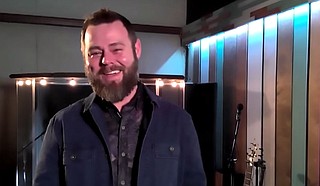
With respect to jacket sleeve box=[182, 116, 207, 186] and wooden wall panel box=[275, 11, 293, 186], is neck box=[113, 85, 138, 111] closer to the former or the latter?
jacket sleeve box=[182, 116, 207, 186]

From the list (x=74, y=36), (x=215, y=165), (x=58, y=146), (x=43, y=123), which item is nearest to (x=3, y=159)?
(x=43, y=123)

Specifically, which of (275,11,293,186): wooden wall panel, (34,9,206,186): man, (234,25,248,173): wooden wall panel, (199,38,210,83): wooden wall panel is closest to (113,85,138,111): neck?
(34,9,206,186): man

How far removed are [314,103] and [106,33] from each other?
69.1 inches

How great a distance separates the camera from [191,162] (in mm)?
1192

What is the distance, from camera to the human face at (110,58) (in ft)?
3.49

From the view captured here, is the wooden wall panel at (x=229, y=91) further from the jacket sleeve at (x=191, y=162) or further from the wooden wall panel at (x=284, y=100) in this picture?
the jacket sleeve at (x=191, y=162)

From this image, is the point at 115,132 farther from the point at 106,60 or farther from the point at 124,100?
the point at 106,60

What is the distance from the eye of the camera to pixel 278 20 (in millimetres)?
2736

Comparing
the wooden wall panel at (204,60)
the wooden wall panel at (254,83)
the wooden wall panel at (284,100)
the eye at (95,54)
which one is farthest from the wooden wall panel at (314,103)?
the eye at (95,54)

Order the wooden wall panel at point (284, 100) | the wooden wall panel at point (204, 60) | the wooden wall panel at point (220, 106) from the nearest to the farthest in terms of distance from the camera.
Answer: the wooden wall panel at point (284, 100)
the wooden wall panel at point (220, 106)
the wooden wall panel at point (204, 60)

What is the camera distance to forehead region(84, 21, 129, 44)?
3.47 feet

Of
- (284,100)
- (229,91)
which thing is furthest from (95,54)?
(229,91)

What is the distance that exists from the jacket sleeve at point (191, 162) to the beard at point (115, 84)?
232 mm

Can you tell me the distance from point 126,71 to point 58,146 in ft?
1.04
